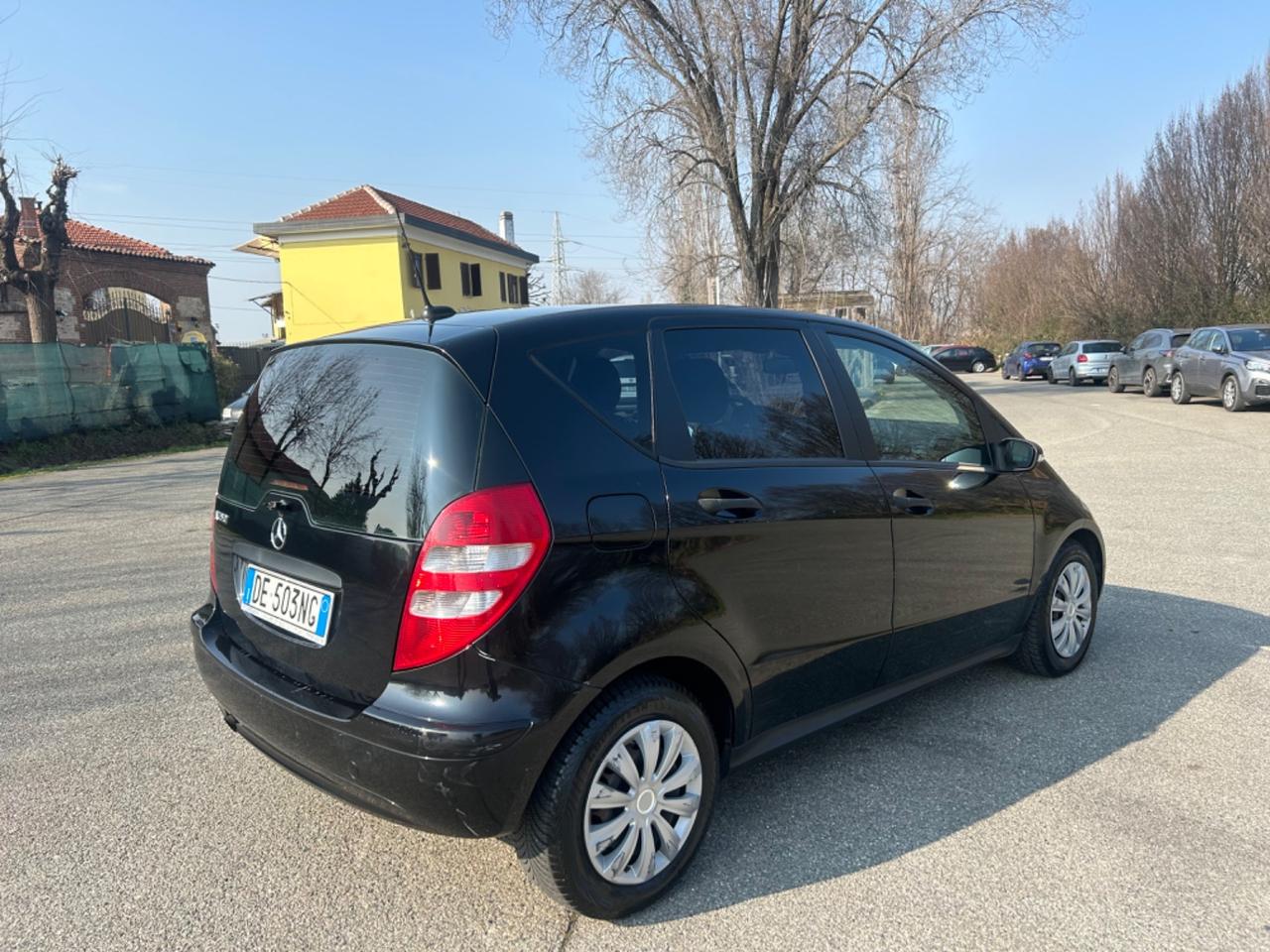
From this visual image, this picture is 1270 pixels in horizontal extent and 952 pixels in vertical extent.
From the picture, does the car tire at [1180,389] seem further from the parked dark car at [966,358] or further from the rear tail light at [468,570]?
the parked dark car at [966,358]

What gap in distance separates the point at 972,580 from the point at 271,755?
Result: 2.76m

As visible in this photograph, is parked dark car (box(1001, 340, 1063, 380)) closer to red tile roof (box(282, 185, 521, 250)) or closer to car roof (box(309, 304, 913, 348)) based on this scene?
red tile roof (box(282, 185, 521, 250))

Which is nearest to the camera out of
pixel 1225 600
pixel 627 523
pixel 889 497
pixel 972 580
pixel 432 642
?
pixel 432 642

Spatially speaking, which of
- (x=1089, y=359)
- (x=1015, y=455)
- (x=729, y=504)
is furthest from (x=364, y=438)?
(x=1089, y=359)

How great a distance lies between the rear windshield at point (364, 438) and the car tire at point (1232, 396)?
1828cm

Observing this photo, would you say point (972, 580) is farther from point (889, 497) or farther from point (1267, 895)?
point (1267, 895)

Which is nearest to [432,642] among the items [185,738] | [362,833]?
[362,833]

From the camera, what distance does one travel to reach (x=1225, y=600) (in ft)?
17.4

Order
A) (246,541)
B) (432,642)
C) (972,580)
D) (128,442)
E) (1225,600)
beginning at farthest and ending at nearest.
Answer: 1. (128,442)
2. (1225,600)
3. (972,580)
4. (246,541)
5. (432,642)

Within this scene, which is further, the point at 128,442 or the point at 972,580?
the point at 128,442

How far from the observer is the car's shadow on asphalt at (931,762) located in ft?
9.05

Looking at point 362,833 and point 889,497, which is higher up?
point 889,497

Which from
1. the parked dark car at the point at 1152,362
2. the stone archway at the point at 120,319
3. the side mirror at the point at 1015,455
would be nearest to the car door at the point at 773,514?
the side mirror at the point at 1015,455

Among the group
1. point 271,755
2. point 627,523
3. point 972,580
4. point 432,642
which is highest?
point 627,523
